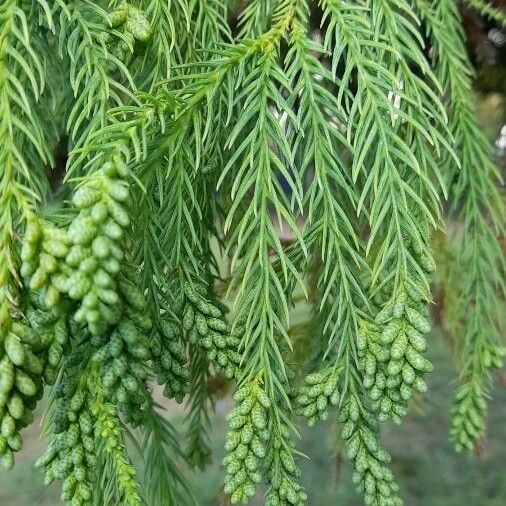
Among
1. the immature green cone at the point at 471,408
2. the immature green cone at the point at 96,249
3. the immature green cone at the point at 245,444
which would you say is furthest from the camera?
the immature green cone at the point at 471,408

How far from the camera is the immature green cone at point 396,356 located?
0.67 metres

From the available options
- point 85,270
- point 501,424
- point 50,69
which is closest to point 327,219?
point 85,270

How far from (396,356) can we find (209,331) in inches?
7.8

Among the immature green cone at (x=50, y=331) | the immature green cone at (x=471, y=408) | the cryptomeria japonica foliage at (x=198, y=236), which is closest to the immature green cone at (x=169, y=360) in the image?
the cryptomeria japonica foliage at (x=198, y=236)

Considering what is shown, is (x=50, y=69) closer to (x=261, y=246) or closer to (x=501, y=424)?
(x=261, y=246)

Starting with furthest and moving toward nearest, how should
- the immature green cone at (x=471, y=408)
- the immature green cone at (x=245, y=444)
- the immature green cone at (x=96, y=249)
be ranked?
the immature green cone at (x=471, y=408) < the immature green cone at (x=245, y=444) < the immature green cone at (x=96, y=249)

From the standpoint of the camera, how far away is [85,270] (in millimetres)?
518

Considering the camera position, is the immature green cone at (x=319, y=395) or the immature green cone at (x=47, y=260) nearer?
the immature green cone at (x=47, y=260)

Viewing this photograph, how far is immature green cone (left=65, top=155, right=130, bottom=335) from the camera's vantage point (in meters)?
0.52

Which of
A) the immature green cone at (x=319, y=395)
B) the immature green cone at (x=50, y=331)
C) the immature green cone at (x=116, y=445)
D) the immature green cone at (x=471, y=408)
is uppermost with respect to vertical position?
the immature green cone at (x=50, y=331)

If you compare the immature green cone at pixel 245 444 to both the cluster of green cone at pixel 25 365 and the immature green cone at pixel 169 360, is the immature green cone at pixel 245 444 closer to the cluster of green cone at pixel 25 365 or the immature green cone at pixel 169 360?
the immature green cone at pixel 169 360

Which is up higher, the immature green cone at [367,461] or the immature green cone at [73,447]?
the immature green cone at [367,461]

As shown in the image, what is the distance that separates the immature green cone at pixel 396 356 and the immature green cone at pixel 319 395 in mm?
38

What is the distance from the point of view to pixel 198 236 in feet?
2.69
